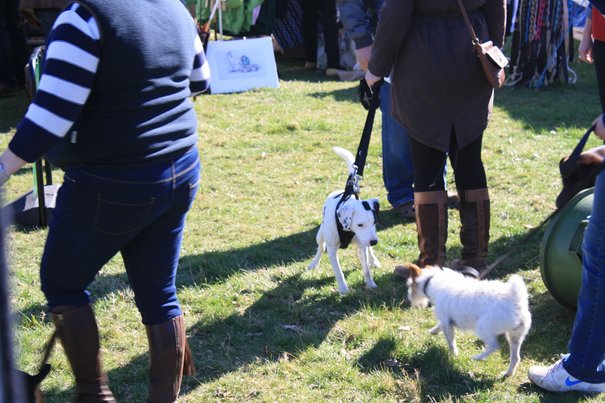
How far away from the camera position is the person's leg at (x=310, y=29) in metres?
11.7

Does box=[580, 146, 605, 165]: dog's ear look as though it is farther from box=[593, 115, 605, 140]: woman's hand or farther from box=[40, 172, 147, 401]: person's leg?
box=[40, 172, 147, 401]: person's leg

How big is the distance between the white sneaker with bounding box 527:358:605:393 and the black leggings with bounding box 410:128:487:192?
3.95 feet

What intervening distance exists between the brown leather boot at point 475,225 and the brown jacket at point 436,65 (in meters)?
0.34

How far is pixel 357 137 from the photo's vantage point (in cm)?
782

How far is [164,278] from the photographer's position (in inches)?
111

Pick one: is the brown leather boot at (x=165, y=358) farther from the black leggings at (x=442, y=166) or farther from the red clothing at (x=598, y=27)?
the red clothing at (x=598, y=27)

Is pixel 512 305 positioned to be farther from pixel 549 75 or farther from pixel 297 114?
pixel 549 75

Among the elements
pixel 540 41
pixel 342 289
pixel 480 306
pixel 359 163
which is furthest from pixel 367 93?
pixel 540 41

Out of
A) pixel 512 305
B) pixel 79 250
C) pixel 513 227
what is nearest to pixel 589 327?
pixel 512 305

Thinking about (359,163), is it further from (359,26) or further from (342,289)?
(359,26)

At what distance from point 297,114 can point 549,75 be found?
147 inches

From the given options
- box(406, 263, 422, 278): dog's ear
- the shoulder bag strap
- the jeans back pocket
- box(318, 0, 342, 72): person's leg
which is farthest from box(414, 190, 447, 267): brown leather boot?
box(318, 0, 342, 72): person's leg

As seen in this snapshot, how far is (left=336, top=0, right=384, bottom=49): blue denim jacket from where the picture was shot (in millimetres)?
4492

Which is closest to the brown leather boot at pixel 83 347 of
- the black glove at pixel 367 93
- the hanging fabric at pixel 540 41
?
the black glove at pixel 367 93
